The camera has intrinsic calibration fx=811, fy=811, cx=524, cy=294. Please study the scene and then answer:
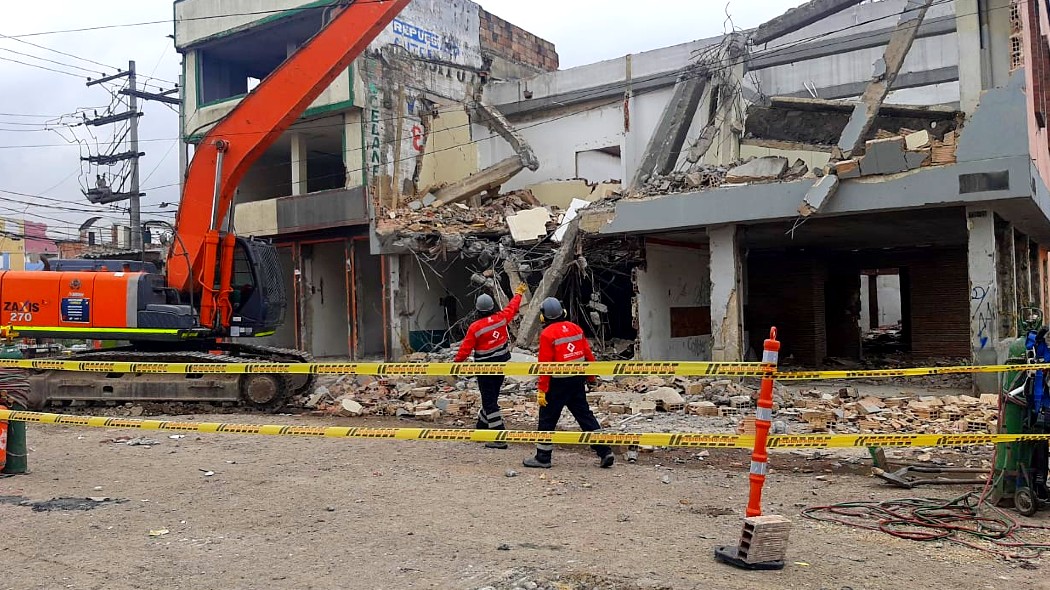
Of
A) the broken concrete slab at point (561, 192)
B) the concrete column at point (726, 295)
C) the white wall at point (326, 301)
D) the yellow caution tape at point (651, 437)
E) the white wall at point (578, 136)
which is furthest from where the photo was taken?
the white wall at point (326, 301)

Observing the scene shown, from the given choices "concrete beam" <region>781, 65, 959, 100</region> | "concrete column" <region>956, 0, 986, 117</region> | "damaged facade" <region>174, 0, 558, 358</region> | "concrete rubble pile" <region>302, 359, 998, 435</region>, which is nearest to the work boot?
"concrete rubble pile" <region>302, 359, 998, 435</region>

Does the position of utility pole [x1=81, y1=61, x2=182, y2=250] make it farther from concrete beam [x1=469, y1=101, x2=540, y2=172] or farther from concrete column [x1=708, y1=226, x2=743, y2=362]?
concrete column [x1=708, y1=226, x2=743, y2=362]

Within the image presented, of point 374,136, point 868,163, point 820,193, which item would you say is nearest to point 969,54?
point 868,163

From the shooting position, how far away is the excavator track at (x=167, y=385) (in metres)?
11.7

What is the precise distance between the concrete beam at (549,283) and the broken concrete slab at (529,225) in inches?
50.7

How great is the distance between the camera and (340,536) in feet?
17.7

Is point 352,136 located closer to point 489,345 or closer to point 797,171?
point 797,171

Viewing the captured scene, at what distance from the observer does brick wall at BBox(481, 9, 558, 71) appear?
990 inches

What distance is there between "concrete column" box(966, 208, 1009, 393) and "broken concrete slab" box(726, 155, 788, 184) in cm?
290

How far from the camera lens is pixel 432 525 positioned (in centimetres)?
566

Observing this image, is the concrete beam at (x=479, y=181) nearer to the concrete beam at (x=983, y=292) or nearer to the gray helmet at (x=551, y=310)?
the concrete beam at (x=983, y=292)

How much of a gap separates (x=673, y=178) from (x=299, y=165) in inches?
456

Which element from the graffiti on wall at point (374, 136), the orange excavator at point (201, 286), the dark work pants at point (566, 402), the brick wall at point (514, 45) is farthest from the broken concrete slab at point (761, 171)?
the brick wall at point (514, 45)

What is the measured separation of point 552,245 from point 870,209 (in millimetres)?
6876
